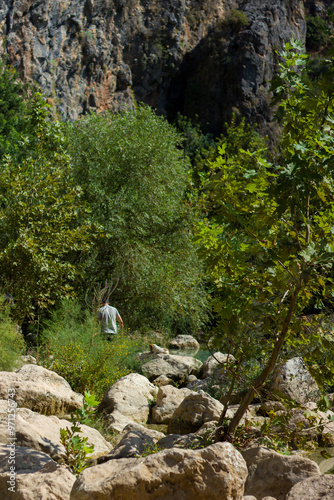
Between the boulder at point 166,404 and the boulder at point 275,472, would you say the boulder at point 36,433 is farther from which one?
the boulder at point 166,404

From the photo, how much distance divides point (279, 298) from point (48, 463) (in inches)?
91.0

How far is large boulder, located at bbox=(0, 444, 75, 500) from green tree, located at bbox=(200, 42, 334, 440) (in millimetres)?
1913

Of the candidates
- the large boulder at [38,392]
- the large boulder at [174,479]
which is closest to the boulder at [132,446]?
the large boulder at [174,479]

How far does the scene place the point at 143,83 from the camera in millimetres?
32219

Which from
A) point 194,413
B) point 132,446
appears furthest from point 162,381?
point 132,446

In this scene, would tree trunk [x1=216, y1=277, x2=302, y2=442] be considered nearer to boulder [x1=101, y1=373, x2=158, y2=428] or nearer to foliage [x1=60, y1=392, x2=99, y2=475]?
foliage [x1=60, y1=392, x2=99, y2=475]

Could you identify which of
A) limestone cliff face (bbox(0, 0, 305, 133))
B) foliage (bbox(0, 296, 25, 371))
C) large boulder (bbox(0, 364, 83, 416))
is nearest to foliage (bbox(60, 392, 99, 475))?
large boulder (bbox(0, 364, 83, 416))

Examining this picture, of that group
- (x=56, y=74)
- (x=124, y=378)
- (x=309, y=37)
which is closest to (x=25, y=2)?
(x=56, y=74)

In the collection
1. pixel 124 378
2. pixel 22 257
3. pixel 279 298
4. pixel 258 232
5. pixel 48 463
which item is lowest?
pixel 124 378

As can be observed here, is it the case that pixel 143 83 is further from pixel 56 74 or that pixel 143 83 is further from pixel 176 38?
pixel 56 74

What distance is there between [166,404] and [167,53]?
29.8 metres

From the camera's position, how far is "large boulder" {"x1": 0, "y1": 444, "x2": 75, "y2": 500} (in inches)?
129

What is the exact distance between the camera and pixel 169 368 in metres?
10.9

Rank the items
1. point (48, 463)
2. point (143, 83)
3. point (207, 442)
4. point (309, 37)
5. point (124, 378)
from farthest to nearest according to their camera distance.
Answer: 1. point (309, 37)
2. point (143, 83)
3. point (124, 378)
4. point (207, 442)
5. point (48, 463)
